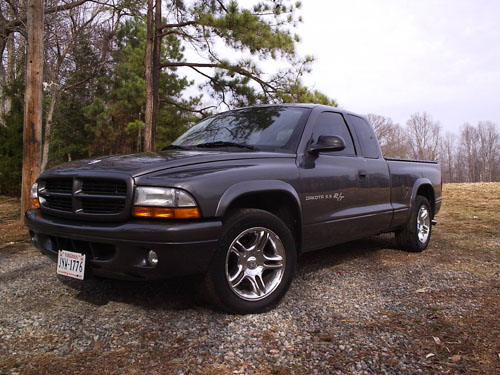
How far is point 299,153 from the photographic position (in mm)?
3438

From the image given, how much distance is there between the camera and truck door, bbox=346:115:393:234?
4.19 m

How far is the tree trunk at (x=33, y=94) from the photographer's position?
732 cm

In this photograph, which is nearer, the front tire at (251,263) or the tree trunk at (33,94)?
Answer: the front tire at (251,263)

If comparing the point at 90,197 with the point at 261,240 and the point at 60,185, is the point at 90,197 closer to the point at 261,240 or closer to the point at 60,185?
the point at 60,185

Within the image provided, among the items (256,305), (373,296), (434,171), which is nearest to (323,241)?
(373,296)

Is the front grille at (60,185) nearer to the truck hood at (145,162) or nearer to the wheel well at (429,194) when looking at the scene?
the truck hood at (145,162)

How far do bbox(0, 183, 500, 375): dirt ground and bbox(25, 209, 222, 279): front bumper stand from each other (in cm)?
41

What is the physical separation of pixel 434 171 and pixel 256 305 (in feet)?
13.6

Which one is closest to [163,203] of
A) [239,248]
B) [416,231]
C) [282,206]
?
[239,248]

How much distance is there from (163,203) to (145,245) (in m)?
0.28

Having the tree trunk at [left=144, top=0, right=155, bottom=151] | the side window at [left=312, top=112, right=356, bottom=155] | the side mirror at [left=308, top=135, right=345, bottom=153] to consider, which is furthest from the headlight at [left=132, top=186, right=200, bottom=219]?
the tree trunk at [left=144, top=0, right=155, bottom=151]

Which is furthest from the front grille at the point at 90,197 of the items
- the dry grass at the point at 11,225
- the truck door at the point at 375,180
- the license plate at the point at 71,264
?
the dry grass at the point at 11,225

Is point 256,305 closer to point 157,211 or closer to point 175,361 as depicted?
point 175,361

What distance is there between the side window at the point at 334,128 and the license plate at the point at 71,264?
7.42ft
